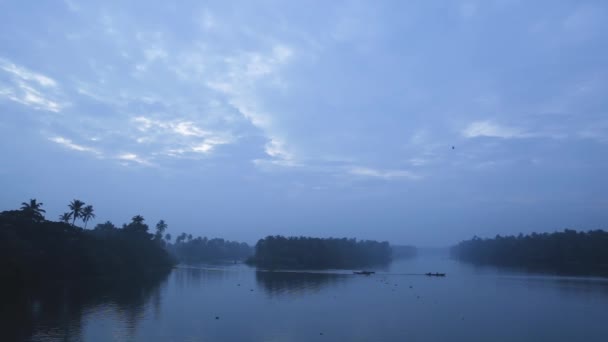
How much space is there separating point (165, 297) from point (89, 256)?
1834cm

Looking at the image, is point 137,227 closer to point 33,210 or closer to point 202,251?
point 33,210

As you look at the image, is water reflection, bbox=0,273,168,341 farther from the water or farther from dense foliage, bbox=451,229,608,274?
dense foliage, bbox=451,229,608,274

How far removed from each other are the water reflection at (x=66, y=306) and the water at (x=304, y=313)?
57 mm

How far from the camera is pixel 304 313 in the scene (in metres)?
34.1

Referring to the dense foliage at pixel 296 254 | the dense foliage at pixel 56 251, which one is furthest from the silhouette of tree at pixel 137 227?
the dense foliage at pixel 296 254

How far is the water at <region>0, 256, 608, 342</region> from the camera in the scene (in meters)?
26.4

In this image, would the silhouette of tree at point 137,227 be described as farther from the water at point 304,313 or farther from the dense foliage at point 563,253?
the dense foliage at point 563,253

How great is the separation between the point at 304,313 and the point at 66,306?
16905 mm

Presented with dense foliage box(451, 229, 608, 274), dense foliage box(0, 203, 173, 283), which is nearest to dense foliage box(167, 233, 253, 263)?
dense foliage box(0, 203, 173, 283)

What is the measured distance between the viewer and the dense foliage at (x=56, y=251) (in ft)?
133

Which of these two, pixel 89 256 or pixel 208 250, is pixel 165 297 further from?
pixel 208 250

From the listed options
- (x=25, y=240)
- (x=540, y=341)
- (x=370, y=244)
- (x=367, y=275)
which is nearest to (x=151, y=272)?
(x=25, y=240)

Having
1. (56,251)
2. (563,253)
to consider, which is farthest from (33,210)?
(563,253)

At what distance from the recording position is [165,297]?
43.2 m
